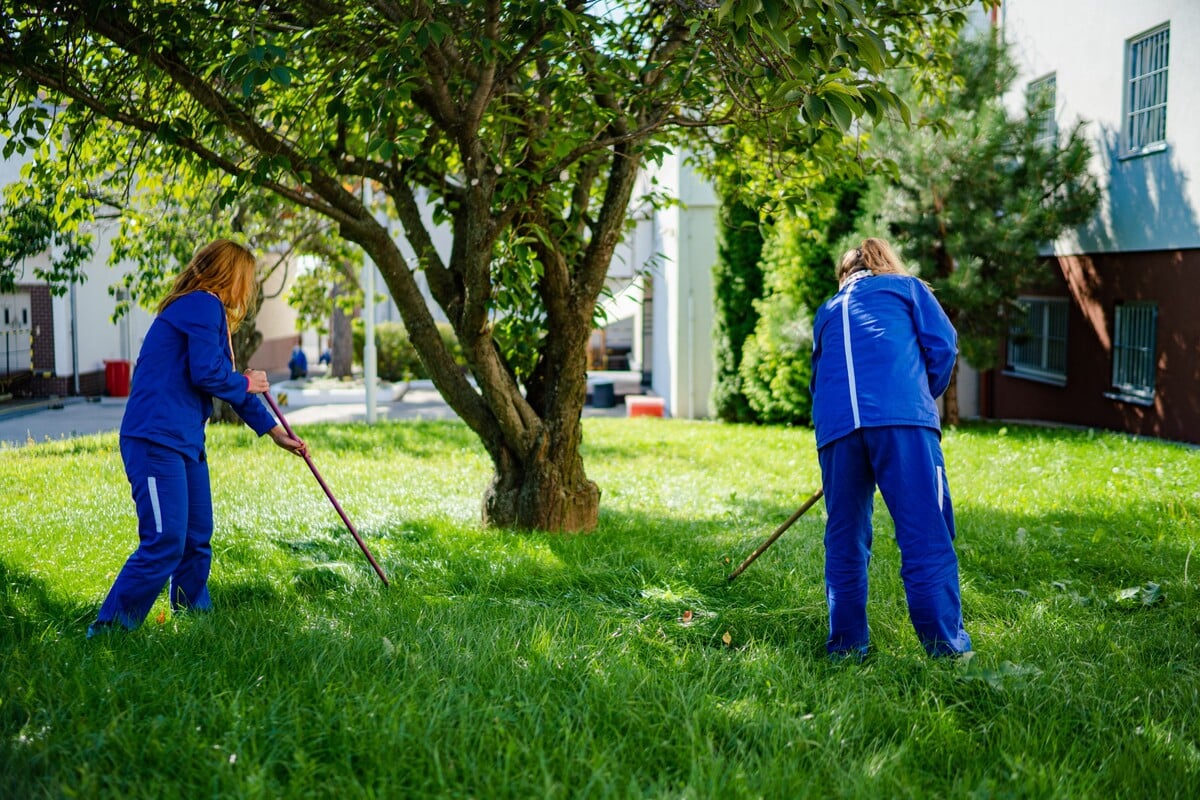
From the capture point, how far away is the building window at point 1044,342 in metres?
14.4

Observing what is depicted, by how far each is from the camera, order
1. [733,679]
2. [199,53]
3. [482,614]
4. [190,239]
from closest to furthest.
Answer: [733,679]
[482,614]
[199,53]
[190,239]

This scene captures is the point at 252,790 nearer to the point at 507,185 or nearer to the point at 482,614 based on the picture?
the point at 482,614

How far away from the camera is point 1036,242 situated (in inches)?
499

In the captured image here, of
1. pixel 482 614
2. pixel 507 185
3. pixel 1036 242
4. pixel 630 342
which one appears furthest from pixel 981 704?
pixel 630 342

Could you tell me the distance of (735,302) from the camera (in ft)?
48.8

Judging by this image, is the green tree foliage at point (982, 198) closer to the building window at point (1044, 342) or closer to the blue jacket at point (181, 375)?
the building window at point (1044, 342)

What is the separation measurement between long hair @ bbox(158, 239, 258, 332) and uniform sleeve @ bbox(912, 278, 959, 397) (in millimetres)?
2796

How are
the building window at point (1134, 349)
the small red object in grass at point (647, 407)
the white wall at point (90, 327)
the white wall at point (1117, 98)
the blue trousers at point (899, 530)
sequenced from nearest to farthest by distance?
1. the blue trousers at point (899, 530)
2. the white wall at point (1117, 98)
3. the building window at point (1134, 349)
4. the small red object in grass at point (647, 407)
5. the white wall at point (90, 327)

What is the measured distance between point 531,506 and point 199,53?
3.13m

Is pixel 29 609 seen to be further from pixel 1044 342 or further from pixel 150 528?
pixel 1044 342

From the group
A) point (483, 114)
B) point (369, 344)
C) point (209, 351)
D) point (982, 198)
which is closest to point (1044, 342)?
point (982, 198)

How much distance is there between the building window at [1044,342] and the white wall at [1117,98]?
114 cm

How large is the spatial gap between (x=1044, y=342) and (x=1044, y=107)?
11.7ft

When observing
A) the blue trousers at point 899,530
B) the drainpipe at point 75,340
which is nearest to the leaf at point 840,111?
the blue trousers at point 899,530
